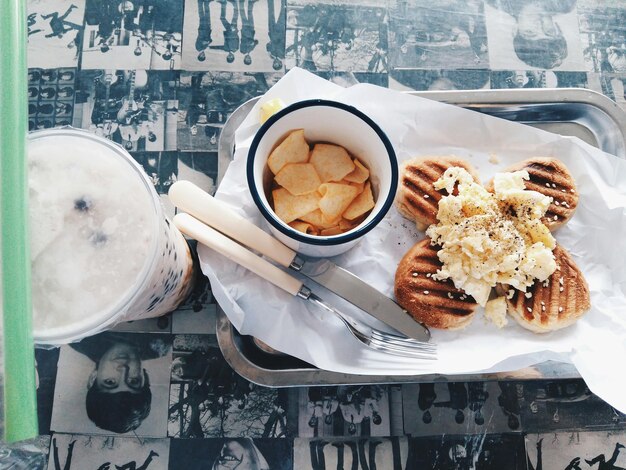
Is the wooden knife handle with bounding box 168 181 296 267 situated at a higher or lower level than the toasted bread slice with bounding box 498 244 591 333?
higher

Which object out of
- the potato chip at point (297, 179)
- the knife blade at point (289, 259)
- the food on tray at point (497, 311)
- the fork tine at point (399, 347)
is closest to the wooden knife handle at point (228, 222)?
the knife blade at point (289, 259)

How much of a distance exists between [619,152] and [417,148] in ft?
1.58

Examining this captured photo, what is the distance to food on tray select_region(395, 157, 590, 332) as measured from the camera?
3.60ft

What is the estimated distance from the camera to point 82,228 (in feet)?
2.82

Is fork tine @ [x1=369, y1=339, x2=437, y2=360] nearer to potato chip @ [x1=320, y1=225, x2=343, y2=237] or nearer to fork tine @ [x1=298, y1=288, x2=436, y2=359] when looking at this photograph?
fork tine @ [x1=298, y1=288, x2=436, y2=359]

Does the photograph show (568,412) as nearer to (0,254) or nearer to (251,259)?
(251,259)

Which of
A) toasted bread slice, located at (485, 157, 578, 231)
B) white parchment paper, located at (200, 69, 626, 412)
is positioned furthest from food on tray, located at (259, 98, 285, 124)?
toasted bread slice, located at (485, 157, 578, 231)

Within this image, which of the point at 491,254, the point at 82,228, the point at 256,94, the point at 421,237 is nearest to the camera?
the point at 82,228

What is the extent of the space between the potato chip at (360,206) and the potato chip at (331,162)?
0.05 m

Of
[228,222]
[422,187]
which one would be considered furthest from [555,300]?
[228,222]

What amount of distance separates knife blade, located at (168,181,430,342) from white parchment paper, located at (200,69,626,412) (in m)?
0.05

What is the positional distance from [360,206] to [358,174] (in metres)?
0.07

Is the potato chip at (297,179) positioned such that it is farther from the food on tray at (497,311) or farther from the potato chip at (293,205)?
the food on tray at (497,311)

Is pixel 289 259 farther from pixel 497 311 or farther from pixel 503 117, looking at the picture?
pixel 503 117
